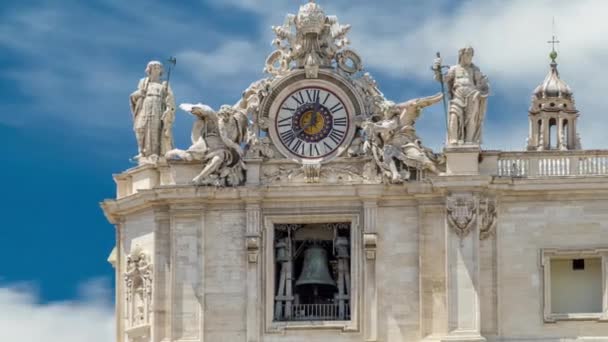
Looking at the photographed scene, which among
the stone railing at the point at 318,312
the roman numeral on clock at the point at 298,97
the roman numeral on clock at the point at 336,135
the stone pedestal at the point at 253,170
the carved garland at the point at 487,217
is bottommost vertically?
the stone railing at the point at 318,312

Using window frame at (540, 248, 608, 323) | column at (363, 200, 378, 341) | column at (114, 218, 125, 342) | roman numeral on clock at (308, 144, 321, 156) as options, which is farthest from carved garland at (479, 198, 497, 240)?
column at (114, 218, 125, 342)

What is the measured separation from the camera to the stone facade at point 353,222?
5291 cm

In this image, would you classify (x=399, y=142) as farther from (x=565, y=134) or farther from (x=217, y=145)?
(x=565, y=134)

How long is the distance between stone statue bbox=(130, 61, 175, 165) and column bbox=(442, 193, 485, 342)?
20.9ft

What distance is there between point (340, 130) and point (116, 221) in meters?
5.30

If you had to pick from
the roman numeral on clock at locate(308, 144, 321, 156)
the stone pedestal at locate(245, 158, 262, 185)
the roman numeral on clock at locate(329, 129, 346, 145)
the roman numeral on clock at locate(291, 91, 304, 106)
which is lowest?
the stone pedestal at locate(245, 158, 262, 185)

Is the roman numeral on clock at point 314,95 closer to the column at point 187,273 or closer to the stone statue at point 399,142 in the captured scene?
the stone statue at point 399,142

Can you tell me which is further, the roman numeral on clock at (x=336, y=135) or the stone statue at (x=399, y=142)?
the roman numeral on clock at (x=336, y=135)

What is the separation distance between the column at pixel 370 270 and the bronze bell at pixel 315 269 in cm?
104

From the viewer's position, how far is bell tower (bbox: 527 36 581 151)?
209 feet

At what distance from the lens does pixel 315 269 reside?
53875 mm

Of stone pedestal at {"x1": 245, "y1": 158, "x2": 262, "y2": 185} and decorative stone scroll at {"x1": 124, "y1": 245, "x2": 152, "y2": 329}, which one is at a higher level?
stone pedestal at {"x1": 245, "y1": 158, "x2": 262, "y2": 185}

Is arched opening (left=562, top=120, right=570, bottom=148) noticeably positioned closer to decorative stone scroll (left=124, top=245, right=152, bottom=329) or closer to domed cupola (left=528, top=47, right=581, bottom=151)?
domed cupola (left=528, top=47, right=581, bottom=151)

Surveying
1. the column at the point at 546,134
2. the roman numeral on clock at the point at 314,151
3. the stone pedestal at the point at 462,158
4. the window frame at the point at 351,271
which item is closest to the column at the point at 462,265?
the stone pedestal at the point at 462,158
